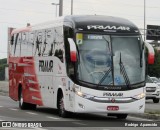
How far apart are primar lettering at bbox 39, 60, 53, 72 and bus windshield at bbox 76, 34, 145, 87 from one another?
9.64ft

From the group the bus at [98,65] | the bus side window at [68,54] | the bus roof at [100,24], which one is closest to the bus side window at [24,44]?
the bus at [98,65]

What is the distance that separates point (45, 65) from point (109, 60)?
13.4 ft

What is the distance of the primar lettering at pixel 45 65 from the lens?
23.5 meters

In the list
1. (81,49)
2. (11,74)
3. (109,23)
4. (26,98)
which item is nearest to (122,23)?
(109,23)

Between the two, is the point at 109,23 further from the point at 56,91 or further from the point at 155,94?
the point at 155,94

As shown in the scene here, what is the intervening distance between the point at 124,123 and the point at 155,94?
1816cm

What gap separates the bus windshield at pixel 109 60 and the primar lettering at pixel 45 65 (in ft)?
9.64

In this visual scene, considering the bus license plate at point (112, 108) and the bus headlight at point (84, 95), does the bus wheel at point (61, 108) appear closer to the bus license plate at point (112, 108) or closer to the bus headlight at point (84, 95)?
the bus headlight at point (84, 95)

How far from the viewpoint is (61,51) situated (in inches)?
864

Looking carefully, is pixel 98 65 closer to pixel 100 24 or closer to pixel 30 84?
pixel 100 24

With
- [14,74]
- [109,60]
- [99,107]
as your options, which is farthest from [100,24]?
[14,74]

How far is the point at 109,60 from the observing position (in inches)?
818

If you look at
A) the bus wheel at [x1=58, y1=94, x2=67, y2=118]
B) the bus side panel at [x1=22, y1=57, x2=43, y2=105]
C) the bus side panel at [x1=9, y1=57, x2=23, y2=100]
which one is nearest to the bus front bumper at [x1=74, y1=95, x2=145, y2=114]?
the bus wheel at [x1=58, y1=94, x2=67, y2=118]

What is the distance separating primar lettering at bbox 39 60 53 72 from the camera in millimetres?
23531
